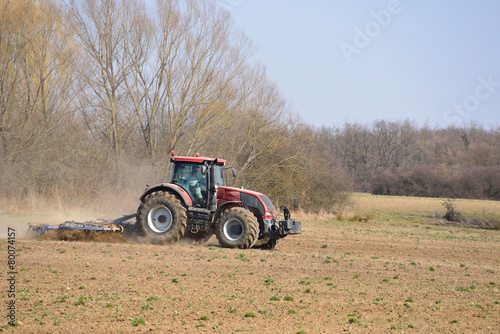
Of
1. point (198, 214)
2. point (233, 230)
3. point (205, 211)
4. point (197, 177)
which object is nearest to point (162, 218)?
point (198, 214)

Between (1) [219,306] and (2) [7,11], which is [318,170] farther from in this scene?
(1) [219,306]

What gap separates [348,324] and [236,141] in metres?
23.2

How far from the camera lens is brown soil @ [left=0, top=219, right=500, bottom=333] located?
646cm

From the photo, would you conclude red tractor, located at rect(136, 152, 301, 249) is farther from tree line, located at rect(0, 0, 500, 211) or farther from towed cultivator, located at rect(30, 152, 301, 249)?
tree line, located at rect(0, 0, 500, 211)

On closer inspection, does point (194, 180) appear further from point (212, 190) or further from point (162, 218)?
point (162, 218)

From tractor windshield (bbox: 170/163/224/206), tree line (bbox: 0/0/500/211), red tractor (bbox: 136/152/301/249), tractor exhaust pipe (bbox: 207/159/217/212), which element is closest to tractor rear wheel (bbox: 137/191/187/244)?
red tractor (bbox: 136/152/301/249)

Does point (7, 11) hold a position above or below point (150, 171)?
above

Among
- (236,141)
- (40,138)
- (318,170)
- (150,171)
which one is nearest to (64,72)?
(40,138)

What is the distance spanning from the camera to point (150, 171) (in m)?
25.7

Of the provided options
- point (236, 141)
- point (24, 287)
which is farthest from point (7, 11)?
point (24, 287)

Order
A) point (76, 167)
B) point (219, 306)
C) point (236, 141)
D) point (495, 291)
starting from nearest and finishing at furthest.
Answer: point (219, 306), point (495, 291), point (76, 167), point (236, 141)

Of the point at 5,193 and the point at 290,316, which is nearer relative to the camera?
the point at 290,316

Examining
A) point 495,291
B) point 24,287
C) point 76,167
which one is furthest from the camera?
point 76,167

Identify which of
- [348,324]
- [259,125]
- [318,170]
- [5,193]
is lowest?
[348,324]
